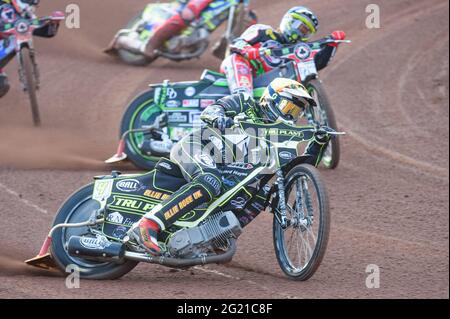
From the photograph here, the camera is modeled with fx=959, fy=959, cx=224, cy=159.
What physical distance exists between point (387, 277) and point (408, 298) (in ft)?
2.04

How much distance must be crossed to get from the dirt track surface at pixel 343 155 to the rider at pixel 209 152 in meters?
0.48

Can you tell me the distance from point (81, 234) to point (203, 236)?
1013 millimetres

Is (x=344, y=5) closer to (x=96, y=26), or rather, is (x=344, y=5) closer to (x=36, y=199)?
(x=96, y=26)

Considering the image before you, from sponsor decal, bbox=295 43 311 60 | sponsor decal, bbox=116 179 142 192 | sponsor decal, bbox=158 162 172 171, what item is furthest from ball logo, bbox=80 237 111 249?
sponsor decal, bbox=295 43 311 60

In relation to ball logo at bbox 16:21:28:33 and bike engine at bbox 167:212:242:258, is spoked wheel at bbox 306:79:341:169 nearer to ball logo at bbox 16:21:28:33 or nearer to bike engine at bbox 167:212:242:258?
bike engine at bbox 167:212:242:258

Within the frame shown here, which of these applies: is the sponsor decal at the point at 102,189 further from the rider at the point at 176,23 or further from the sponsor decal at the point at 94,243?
the rider at the point at 176,23

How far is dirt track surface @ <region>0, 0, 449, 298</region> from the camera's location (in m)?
7.54

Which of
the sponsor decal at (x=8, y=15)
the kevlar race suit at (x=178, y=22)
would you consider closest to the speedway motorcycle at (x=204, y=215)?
the sponsor decal at (x=8, y=15)

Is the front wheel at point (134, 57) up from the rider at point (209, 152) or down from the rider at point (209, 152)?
up

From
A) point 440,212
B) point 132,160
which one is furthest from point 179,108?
point 440,212

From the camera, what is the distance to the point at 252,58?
10742mm

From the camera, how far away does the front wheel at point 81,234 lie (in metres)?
7.43

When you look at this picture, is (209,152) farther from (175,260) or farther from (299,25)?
(299,25)

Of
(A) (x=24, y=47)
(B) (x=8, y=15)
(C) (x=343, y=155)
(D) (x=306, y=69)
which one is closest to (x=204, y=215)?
(D) (x=306, y=69)
